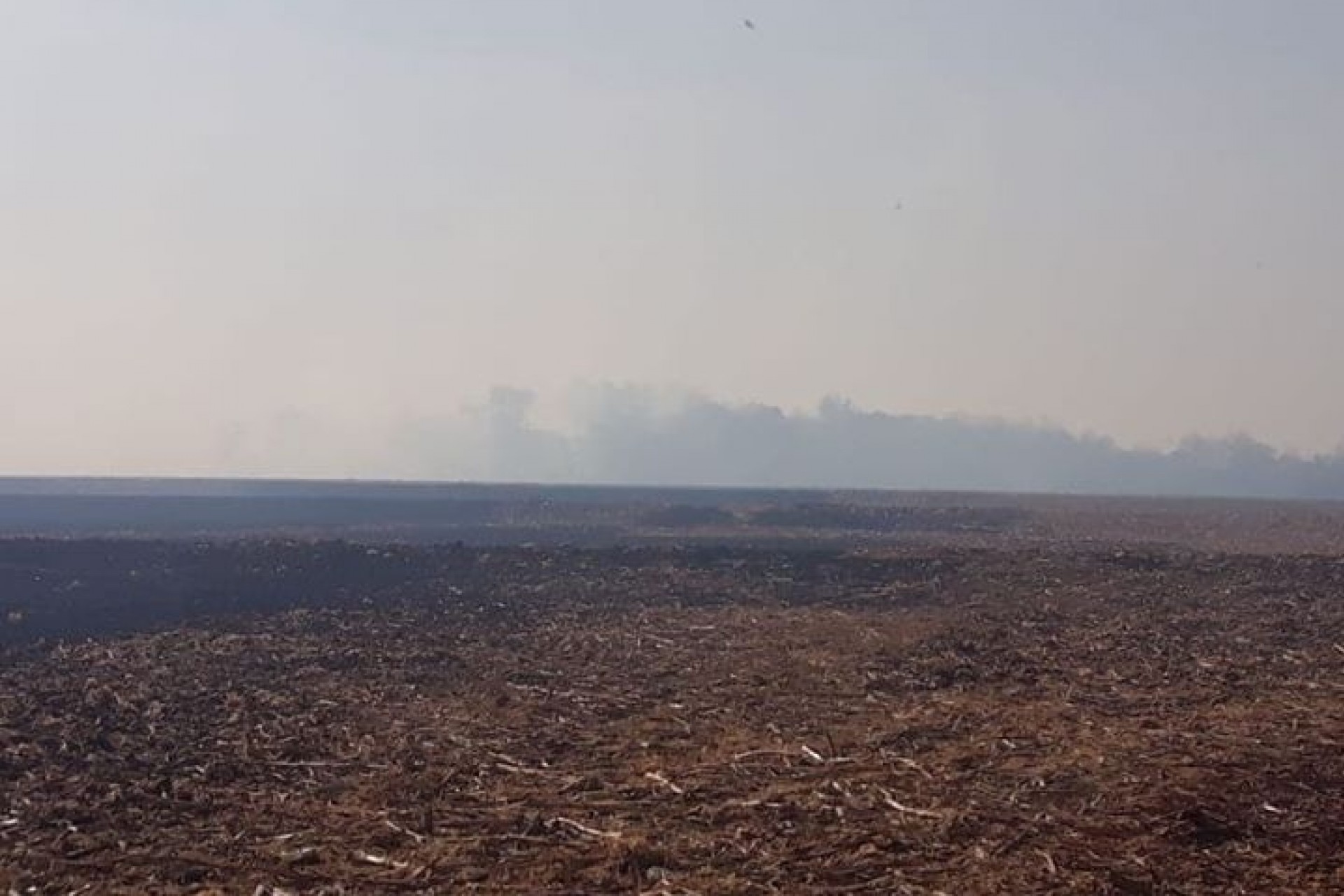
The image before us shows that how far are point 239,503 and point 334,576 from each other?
4626 centimetres

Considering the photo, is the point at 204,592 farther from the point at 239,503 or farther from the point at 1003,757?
the point at 239,503

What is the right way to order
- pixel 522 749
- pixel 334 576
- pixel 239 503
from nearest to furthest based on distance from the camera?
pixel 522 749 < pixel 334 576 < pixel 239 503

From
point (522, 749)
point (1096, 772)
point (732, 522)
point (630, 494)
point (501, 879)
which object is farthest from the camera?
point (630, 494)

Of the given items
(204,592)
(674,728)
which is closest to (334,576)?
(204,592)

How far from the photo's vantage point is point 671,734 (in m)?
13.9

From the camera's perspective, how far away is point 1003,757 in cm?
1223

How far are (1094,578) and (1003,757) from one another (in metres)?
17.9

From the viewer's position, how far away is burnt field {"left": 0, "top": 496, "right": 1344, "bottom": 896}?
950cm

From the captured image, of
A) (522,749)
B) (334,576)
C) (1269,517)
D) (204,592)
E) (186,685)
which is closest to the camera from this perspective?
(522,749)

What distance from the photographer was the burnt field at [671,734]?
950cm

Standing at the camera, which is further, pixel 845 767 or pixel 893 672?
pixel 893 672

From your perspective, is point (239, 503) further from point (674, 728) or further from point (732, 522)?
point (674, 728)

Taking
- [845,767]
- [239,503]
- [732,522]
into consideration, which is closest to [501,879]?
[845,767]

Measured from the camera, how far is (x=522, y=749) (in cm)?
1334
